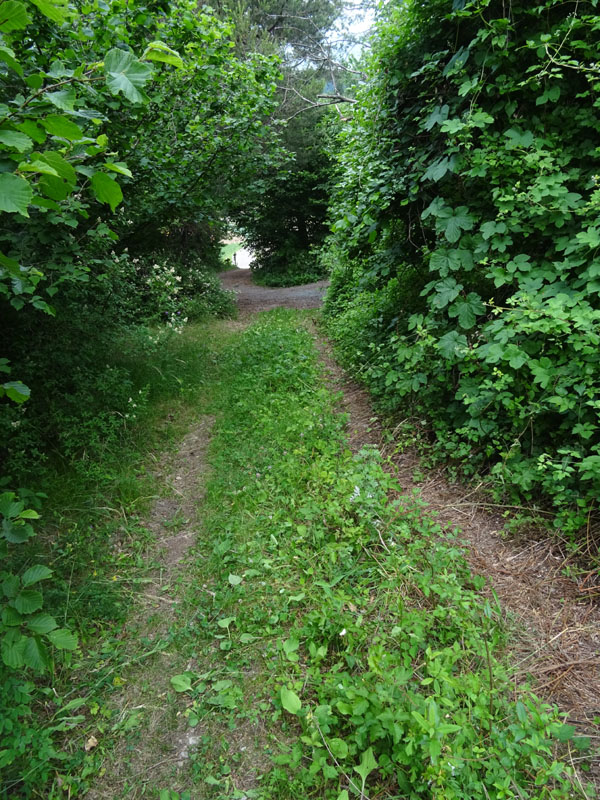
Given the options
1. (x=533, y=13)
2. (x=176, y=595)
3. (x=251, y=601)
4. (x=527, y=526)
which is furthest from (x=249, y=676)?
(x=533, y=13)

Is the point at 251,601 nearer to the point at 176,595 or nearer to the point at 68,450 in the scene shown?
the point at 176,595

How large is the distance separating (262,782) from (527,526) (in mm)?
2126

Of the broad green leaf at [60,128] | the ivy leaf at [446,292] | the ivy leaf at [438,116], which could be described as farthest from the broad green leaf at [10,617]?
the ivy leaf at [438,116]

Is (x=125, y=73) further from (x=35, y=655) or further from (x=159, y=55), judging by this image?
(x=35, y=655)

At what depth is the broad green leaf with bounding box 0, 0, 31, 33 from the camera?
3.11 ft

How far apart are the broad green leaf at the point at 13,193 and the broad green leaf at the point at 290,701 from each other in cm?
216

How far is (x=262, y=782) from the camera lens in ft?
5.94

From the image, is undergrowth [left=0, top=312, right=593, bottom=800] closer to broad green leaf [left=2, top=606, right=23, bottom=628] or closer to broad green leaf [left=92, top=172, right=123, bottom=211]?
broad green leaf [left=2, top=606, right=23, bottom=628]

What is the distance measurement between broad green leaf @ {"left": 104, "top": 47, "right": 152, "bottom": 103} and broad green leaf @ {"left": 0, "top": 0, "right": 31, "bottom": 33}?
7.0 inches

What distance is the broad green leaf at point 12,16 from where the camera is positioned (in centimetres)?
95

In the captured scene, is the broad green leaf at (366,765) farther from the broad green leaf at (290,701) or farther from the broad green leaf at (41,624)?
the broad green leaf at (41,624)

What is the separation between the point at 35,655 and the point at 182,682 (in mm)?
1301

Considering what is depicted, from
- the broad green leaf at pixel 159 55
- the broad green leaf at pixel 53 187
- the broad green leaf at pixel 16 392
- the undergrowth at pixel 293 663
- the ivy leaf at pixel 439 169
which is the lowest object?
the undergrowth at pixel 293 663

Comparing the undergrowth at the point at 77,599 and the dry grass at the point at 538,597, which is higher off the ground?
the dry grass at the point at 538,597
